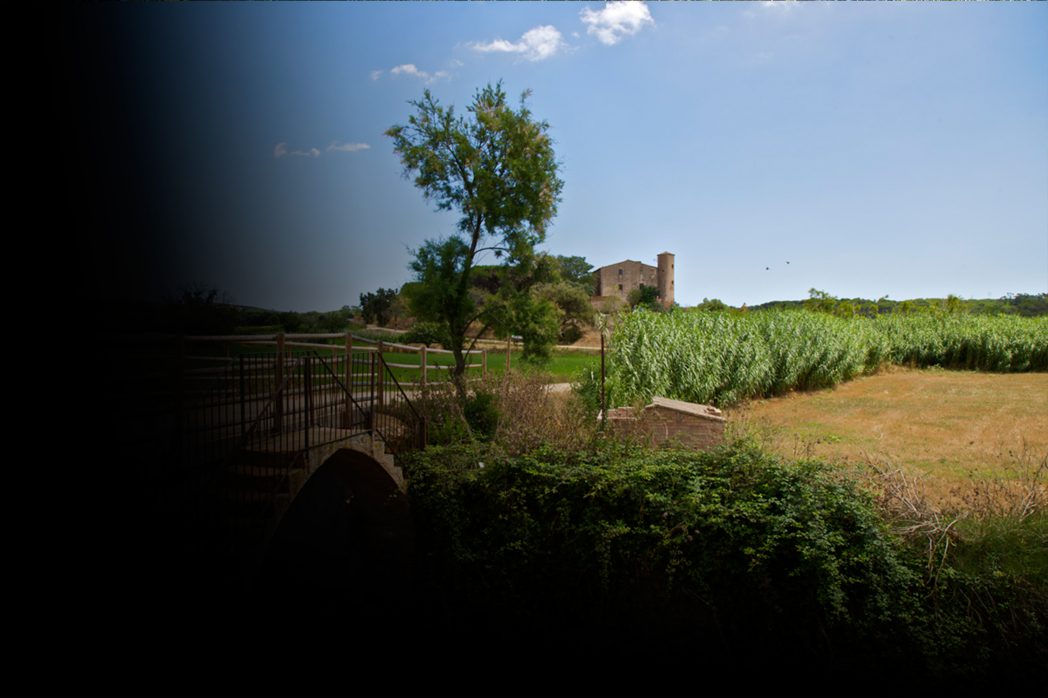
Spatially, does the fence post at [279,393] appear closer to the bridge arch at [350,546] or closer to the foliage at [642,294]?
the bridge arch at [350,546]

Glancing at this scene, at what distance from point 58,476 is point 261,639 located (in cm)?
233

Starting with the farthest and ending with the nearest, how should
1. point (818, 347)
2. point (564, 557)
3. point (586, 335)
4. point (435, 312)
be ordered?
point (586, 335), point (818, 347), point (435, 312), point (564, 557)

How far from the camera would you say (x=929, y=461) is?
16.7 feet

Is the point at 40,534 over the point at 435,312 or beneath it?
beneath

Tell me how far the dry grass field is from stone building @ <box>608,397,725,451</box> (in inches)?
30.8

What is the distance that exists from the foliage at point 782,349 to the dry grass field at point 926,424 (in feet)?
1.60

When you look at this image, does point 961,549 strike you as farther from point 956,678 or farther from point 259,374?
point 259,374

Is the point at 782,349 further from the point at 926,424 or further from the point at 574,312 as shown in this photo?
the point at 574,312

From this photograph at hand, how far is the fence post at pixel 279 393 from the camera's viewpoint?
10.3 ft

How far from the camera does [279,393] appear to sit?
3133mm

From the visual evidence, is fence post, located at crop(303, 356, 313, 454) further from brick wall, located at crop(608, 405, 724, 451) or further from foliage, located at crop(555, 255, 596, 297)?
foliage, located at crop(555, 255, 596, 297)

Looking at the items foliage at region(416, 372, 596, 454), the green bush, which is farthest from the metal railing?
the green bush

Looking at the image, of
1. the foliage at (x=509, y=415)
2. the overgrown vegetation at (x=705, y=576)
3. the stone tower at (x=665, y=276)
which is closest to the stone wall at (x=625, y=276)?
the stone tower at (x=665, y=276)

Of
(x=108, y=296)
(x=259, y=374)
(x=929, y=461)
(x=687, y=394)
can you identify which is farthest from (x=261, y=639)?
(x=687, y=394)
